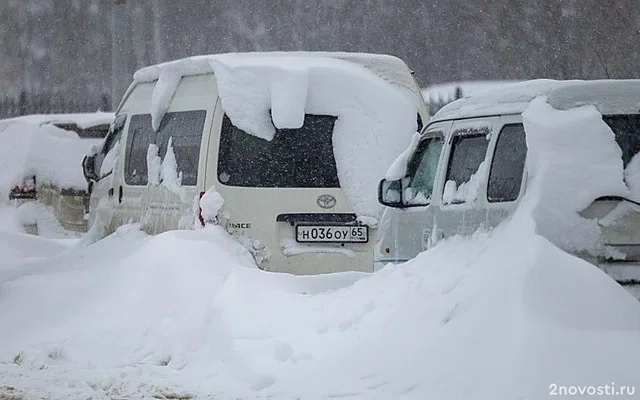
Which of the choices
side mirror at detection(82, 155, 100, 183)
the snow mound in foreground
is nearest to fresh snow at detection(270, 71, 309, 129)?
the snow mound in foreground

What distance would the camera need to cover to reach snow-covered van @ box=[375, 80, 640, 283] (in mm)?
6918

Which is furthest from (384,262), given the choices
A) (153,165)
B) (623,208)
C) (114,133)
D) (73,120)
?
(73,120)

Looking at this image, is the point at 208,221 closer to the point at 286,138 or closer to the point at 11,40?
the point at 286,138

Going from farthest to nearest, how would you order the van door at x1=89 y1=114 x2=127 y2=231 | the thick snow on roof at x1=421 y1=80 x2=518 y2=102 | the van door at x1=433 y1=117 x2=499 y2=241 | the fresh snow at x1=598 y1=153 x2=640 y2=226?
the thick snow on roof at x1=421 y1=80 x2=518 y2=102, the van door at x1=89 y1=114 x2=127 y2=231, the van door at x1=433 y1=117 x2=499 y2=241, the fresh snow at x1=598 y1=153 x2=640 y2=226

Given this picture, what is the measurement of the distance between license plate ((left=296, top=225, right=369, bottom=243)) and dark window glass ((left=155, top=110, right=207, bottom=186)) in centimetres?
97

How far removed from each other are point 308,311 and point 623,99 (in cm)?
241

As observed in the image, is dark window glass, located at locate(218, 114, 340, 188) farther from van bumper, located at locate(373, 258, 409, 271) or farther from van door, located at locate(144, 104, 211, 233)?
van bumper, located at locate(373, 258, 409, 271)

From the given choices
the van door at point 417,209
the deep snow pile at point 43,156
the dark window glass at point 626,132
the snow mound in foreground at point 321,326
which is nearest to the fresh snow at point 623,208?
the dark window glass at point 626,132

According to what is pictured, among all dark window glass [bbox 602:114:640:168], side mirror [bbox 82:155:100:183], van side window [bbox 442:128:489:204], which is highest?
dark window glass [bbox 602:114:640:168]

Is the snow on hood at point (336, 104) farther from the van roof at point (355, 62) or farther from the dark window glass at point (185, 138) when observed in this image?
the dark window glass at point (185, 138)

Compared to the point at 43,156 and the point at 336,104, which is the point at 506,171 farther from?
the point at 43,156

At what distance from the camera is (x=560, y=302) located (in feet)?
21.5

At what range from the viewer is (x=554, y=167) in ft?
22.9

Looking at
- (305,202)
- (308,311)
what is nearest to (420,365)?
(308,311)
